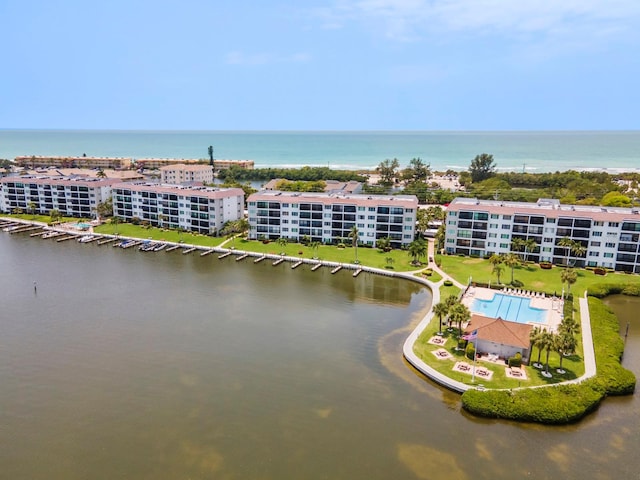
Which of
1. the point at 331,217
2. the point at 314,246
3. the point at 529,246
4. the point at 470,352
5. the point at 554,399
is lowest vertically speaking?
the point at 554,399

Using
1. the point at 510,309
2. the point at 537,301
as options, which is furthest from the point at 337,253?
the point at 537,301

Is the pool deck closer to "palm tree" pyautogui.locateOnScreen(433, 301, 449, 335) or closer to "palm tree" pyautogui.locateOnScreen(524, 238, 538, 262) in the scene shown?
"palm tree" pyautogui.locateOnScreen(433, 301, 449, 335)

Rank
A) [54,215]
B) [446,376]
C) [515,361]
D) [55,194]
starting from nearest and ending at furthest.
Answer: [446,376], [515,361], [54,215], [55,194]

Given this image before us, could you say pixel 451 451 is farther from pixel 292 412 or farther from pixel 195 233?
pixel 195 233

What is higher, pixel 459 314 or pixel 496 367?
pixel 459 314

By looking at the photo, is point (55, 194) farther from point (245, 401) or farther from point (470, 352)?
point (470, 352)

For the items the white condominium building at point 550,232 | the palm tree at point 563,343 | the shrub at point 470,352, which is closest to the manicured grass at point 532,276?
the white condominium building at point 550,232
